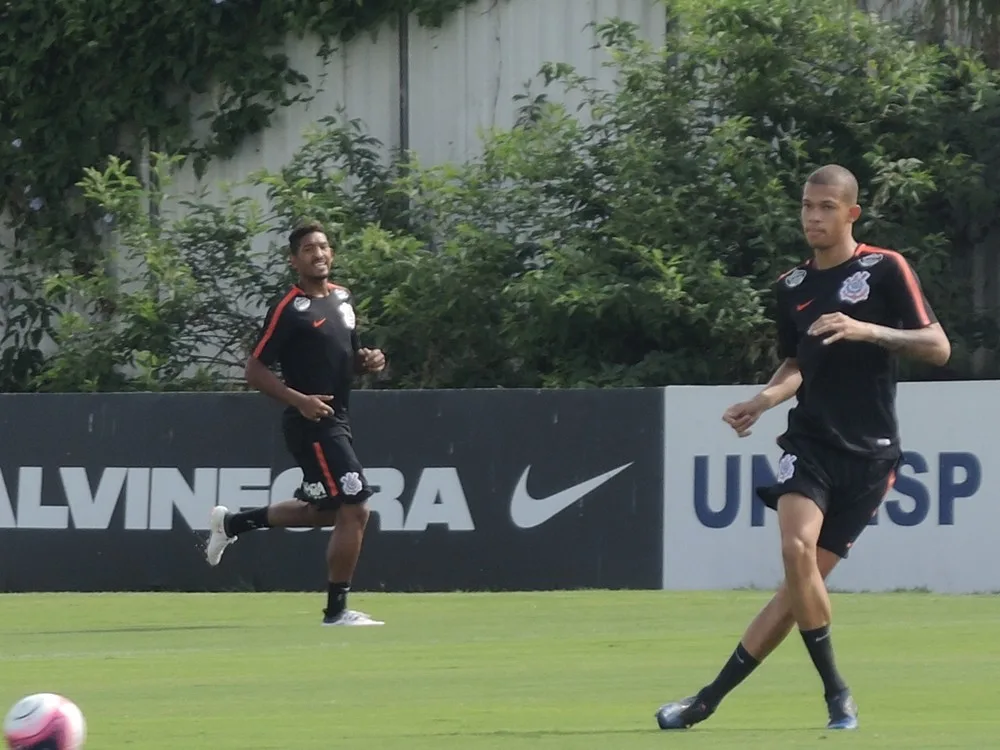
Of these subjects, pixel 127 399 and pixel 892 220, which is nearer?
pixel 127 399

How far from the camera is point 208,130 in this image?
19.7m

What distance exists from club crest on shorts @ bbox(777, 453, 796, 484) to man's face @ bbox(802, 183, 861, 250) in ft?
2.25

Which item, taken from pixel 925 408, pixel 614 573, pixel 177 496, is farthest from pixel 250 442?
pixel 925 408

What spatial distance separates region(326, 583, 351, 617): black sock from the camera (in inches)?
411

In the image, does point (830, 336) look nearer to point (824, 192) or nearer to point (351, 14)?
point (824, 192)

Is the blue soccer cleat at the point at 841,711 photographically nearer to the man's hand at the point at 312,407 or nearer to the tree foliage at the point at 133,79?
the man's hand at the point at 312,407

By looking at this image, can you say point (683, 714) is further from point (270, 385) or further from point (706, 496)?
point (706, 496)

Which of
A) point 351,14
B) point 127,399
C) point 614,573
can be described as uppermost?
point 351,14

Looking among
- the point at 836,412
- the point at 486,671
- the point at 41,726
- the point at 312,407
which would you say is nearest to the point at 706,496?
the point at 312,407

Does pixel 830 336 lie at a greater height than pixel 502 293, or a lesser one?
greater

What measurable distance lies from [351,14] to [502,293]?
4313 millimetres

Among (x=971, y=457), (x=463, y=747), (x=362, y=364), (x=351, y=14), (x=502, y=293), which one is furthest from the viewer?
(x=351, y=14)

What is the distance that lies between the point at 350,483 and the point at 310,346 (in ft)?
2.52

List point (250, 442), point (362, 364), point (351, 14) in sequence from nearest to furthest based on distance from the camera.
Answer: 1. point (362, 364)
2. point (250, 442)
3. point (351, 14)
